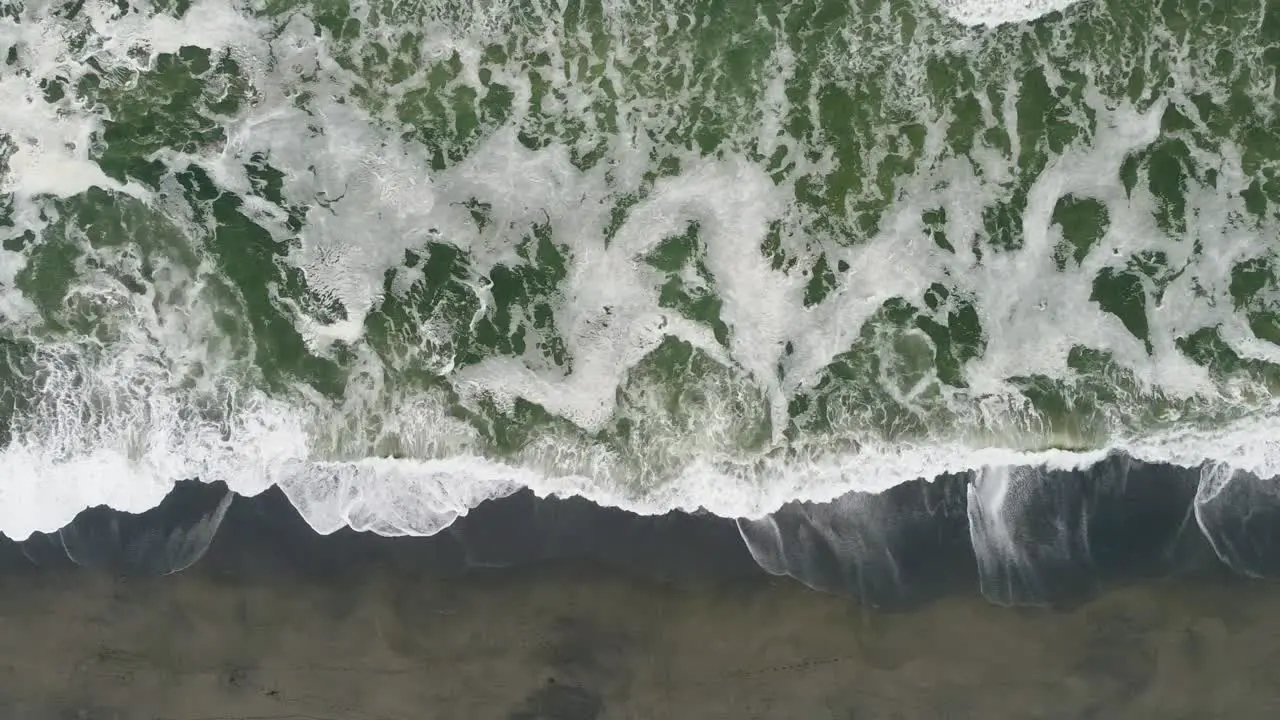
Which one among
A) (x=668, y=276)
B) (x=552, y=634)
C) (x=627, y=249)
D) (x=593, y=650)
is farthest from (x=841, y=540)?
(x=627, y=249)

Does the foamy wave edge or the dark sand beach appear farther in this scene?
the foamy wave edge

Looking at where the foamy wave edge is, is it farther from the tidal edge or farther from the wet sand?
the wet sand

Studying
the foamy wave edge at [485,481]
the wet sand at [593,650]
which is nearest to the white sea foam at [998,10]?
the foamy wave edge at [485,481]

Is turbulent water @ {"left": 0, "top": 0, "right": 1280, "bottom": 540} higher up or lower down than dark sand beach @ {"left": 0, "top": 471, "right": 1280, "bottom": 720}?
higher up

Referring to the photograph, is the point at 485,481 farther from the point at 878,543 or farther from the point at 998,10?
the point at 998,10

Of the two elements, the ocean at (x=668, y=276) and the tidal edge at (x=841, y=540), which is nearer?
the tidal edge at (x=841, y=540)

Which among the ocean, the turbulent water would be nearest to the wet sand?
the ocean

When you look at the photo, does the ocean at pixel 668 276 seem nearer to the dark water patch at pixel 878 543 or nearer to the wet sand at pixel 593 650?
the dark water patch at pixel 878 543
